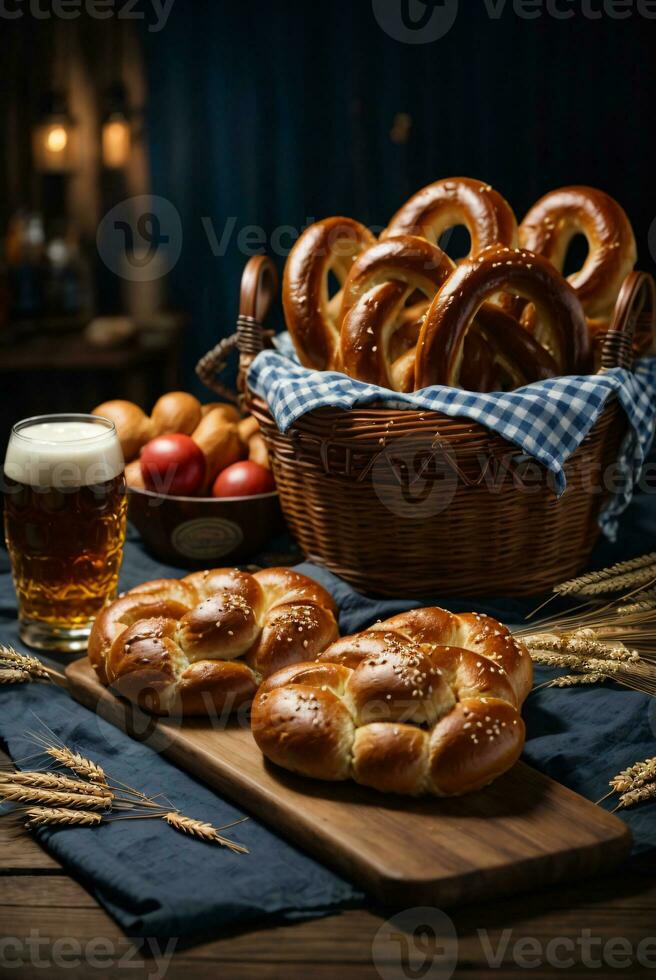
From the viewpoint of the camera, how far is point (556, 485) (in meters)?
1.75

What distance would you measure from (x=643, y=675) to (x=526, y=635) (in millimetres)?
197

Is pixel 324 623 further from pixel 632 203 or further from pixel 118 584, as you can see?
pixel 632 203

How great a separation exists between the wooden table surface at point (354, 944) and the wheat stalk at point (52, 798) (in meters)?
0.15

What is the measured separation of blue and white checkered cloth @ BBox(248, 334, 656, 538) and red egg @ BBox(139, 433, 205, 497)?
268 millimetres

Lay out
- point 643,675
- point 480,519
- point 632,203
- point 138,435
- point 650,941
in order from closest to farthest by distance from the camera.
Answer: point 650,941 < point 643,675 < point 480,519 < point 138,435 < point 632,203

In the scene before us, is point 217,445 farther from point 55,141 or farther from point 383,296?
point 55,141

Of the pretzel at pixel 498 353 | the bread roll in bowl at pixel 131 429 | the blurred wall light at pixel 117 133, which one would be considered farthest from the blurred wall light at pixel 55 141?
the pretzel at pixel 498 353

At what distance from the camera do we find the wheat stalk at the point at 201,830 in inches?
49.9

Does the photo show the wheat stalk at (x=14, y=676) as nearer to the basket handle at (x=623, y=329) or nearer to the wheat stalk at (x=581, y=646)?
the wheat stalk at (x=581, y=646)

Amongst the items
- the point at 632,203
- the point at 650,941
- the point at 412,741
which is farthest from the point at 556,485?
the point at 632,203

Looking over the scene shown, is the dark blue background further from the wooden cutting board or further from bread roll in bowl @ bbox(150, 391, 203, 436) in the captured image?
the wooden cutting board

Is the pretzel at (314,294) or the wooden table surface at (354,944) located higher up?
the pretzel at (314,294)

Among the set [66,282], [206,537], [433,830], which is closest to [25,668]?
[206,537]

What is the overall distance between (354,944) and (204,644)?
1.67 feet
